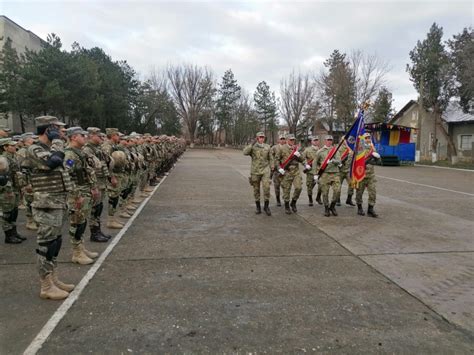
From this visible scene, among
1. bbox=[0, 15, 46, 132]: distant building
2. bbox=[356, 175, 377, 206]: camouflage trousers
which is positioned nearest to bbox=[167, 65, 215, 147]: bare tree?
bbox=[0, 15, 46, 132]: distant building

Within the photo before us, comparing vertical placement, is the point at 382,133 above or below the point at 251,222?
above

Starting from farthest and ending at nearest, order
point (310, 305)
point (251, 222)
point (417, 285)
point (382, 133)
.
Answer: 1. point (382, 133)
2. point (251, 222)
3. point (417, 285)
4. point (310, 305)

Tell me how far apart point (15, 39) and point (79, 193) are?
3901 centimetres

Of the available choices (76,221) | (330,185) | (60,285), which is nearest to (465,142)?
(330,185)

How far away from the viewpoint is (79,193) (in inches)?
211

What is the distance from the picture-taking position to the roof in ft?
115

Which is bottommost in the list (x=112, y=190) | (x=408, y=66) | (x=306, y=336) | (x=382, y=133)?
(x=306, y=336)

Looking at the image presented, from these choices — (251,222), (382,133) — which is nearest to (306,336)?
(251,222)

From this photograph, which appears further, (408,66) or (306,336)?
(408,66)

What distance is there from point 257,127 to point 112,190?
6785 cm

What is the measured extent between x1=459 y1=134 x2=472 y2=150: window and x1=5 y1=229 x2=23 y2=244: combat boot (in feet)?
128

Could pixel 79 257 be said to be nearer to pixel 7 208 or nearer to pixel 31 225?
pixel 7 208

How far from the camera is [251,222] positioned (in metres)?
8.02

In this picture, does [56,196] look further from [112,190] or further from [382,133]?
[382,133]
